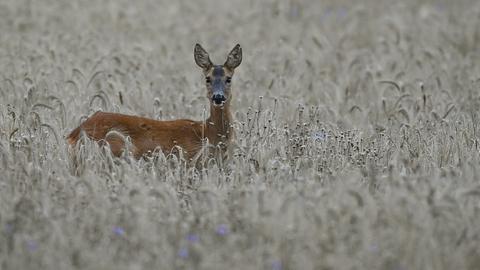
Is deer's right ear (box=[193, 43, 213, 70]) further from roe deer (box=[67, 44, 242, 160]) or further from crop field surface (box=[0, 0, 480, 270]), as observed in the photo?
crop field surface (box=[0, 0, 480, 270])

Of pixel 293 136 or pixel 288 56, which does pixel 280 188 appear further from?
pixel 288 56

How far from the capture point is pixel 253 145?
8.48 meters

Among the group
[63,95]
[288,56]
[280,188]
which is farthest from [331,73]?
[280,188]

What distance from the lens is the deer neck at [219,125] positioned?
9039 mm

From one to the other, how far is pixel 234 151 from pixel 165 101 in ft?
8.44

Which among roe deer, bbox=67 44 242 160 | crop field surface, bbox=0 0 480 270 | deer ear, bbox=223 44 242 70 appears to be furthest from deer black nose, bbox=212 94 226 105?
deer ear, bbox=223 44 242 70

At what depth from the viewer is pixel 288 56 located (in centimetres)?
1351

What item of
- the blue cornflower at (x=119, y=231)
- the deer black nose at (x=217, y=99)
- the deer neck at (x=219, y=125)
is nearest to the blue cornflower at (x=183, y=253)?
the blue cornflower at (x=119, y=231)

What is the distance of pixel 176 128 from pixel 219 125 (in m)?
0.43

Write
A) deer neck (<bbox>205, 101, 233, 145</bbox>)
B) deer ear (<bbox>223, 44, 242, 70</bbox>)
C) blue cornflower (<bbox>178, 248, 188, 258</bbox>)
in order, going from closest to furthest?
blue cornflower (<bbox>178, 248, 188, 258</bbox>) < deer neck (<bbox>205, 101, 233, 145</bbox>) < deer ear (<bbox>223, 44, 242, 70</bbox>)

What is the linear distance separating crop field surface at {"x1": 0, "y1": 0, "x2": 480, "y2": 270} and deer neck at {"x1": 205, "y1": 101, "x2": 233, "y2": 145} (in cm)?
10

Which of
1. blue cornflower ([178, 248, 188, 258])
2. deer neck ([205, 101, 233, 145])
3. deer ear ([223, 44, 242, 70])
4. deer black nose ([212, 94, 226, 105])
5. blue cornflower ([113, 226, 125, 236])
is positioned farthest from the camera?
deer ear ([223, 44, 242, 70])

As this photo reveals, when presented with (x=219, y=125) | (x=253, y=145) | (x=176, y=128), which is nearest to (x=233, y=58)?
(x=219, y=125)

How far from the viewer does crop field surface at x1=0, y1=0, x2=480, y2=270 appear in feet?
19.8
